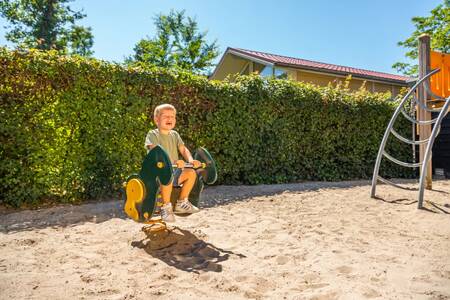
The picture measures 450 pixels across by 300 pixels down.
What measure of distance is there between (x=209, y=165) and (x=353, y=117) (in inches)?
249

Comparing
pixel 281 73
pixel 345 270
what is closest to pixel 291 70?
pixel 281 73

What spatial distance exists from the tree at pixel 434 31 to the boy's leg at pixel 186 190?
24.9 m

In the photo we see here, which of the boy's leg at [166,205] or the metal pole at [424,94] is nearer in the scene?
the boy's leg at [166,205]

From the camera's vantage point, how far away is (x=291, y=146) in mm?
8062

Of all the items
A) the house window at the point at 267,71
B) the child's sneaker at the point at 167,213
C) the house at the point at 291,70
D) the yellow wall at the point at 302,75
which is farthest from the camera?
the house window at the point at 267,71

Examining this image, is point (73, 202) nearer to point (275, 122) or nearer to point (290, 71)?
point (275, 122)

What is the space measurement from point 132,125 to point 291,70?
11.9m

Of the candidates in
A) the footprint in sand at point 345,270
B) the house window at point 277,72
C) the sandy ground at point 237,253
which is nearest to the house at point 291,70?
the house window at point 277,72

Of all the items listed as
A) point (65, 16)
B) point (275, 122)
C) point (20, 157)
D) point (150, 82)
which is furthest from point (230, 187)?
point (65, 16)

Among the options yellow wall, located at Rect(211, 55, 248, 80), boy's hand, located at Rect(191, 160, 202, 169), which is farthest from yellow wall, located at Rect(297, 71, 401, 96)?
boy's hand, located at Rect(191, 160, 202, 169)

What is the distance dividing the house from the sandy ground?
1120 cm

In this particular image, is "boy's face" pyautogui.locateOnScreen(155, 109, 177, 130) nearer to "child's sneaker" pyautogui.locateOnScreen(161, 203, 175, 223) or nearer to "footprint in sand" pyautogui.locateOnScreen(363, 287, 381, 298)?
"child's sneaker" pyautogui.locateOnScreen(161, 203, 175, 223)

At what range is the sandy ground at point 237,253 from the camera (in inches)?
97.7

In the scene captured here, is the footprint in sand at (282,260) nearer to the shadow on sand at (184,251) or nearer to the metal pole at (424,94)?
the shadow on sand at (184,251)
